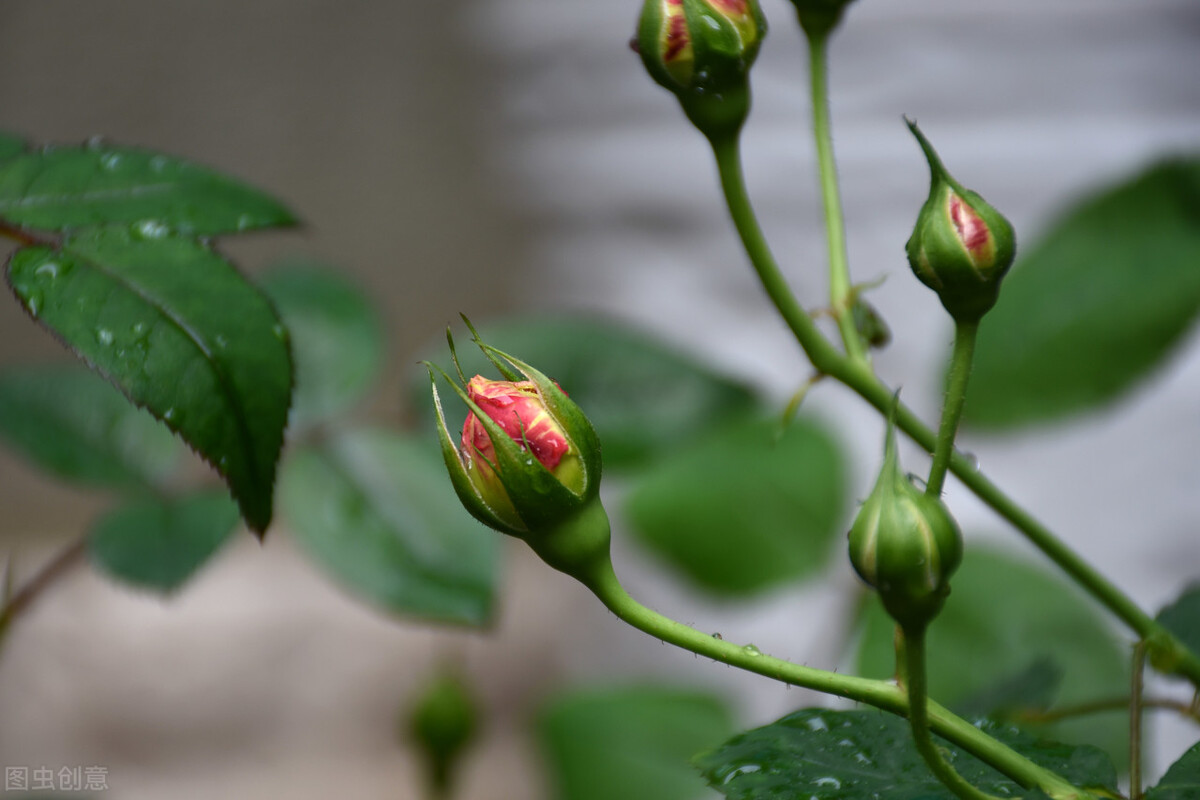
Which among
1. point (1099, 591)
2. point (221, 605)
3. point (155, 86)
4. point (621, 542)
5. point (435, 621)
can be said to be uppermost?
point (1099, 591)

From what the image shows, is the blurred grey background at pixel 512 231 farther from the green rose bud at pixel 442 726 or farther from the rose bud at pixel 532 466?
the rose bud at pixel 532 466

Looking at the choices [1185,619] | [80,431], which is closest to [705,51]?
[1185,619]

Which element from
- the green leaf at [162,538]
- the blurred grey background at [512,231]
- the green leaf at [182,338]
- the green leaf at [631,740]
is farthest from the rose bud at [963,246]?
the blurred grey background at [512,231]

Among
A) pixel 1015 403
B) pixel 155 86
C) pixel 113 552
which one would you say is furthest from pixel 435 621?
pixel 155 86

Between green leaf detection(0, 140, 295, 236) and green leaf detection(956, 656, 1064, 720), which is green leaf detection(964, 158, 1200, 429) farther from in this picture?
green leaf detection(0, 140, 295, 236)

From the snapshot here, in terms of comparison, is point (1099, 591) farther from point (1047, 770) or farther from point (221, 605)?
point (221, 605)

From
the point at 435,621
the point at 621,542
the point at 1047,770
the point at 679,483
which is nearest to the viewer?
the point at 1047,770
